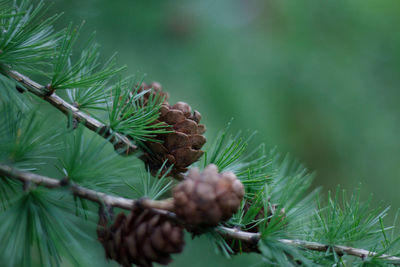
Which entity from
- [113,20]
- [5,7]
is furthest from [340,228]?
[113,20]

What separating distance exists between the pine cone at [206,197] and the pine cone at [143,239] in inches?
1.0

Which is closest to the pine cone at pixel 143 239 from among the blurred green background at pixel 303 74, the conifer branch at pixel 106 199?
the conifer branch at pixel 106 199

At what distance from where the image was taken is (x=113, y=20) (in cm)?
155

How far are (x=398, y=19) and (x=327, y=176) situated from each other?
43.8 inches

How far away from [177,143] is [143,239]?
7.4 inches

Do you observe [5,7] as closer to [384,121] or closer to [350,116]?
[350,116]

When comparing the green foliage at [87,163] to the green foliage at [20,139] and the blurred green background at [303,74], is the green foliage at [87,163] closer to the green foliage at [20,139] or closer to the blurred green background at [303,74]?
the green foliage at [20,139]

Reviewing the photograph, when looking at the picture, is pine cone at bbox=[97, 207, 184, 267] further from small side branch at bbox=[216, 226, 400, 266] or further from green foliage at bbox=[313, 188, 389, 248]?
green foliage at bbox=[313, 188, 389, 248]

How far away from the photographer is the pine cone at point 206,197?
0.47 m

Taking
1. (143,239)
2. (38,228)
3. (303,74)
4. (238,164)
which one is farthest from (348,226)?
(303,74)

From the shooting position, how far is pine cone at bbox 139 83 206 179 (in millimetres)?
615

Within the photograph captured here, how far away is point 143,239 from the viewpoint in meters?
0.47

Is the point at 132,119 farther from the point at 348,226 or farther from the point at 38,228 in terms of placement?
the point at 348,226

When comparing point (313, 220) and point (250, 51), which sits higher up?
point (250, 51)
